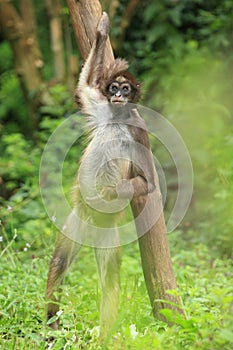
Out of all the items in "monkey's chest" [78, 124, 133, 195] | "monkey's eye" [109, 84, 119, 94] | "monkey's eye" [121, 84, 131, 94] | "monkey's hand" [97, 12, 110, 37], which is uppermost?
"monkey's hand" [97, 12, 110, 37]

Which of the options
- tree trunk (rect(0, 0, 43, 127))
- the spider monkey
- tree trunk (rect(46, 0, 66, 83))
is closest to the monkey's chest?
the spider monkey

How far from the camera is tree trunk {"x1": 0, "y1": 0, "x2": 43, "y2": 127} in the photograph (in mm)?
11195

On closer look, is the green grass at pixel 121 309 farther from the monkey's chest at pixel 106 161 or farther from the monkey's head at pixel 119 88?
the monkey's head at pixel 119 88

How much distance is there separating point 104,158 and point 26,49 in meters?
6.25

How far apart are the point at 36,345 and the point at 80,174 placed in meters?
1.44

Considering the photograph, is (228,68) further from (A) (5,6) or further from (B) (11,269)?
(B) (11,269)

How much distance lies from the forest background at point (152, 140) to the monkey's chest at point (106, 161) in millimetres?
394

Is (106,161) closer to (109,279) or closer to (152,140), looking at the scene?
(109,279)

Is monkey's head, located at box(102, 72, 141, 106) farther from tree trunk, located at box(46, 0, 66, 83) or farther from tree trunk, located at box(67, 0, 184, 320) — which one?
tree trunk, located at box(46, 0, 66, 83)

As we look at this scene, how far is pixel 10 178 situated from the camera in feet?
32.0

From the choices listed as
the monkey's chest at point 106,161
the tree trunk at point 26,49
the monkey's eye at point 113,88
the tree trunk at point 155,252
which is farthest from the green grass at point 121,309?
the tree trunk at point 26,49

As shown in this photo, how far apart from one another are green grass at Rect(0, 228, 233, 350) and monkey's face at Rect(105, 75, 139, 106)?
1363mm

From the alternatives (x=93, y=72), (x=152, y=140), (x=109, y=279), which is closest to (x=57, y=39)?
(x=152, y=140)

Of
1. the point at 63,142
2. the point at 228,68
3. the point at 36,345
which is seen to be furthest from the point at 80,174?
the point at 228,68
